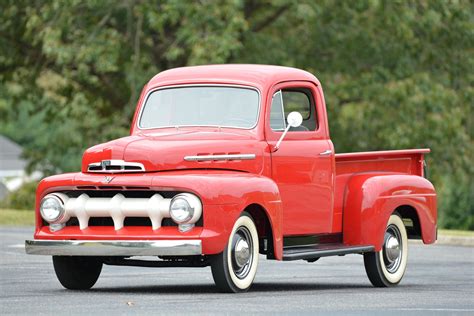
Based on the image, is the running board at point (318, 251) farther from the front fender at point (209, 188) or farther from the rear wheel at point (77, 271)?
the rear wheel at point (77, 271)

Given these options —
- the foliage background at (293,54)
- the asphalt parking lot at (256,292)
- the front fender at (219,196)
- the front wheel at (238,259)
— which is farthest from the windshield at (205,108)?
the foliage background at (293,54)

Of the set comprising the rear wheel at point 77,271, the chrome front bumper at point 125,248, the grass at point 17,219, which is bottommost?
the grass at point 17,219

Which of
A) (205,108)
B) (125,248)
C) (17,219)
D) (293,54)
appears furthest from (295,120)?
(293,54)

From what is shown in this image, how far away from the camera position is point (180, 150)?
13.5 m

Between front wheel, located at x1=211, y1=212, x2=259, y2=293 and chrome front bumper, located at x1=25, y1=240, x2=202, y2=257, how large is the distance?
0.40 metres

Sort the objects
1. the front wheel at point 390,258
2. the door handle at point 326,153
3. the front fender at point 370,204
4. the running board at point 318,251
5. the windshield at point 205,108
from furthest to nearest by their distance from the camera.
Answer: the front wheel at point 390,258
the front fender at point 370,204
the door handle at point 326,153
the windshield at point 205,108
the running board at point 318,251

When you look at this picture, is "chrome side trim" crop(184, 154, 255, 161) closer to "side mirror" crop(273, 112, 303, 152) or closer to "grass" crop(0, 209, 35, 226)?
"side mirror" crop(273, 112, 303, 152)

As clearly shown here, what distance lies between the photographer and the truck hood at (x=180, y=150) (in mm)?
13422

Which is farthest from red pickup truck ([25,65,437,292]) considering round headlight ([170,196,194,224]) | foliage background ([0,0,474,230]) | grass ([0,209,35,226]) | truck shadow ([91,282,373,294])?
foliage background ([0,0,474,230])

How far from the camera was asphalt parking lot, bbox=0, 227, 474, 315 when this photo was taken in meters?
12.0

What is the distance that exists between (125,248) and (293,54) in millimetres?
26208

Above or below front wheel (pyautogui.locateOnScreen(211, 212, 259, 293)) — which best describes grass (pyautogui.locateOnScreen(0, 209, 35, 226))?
below

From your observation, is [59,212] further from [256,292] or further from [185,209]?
[256,292]

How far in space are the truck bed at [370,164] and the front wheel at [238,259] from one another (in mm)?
1761
